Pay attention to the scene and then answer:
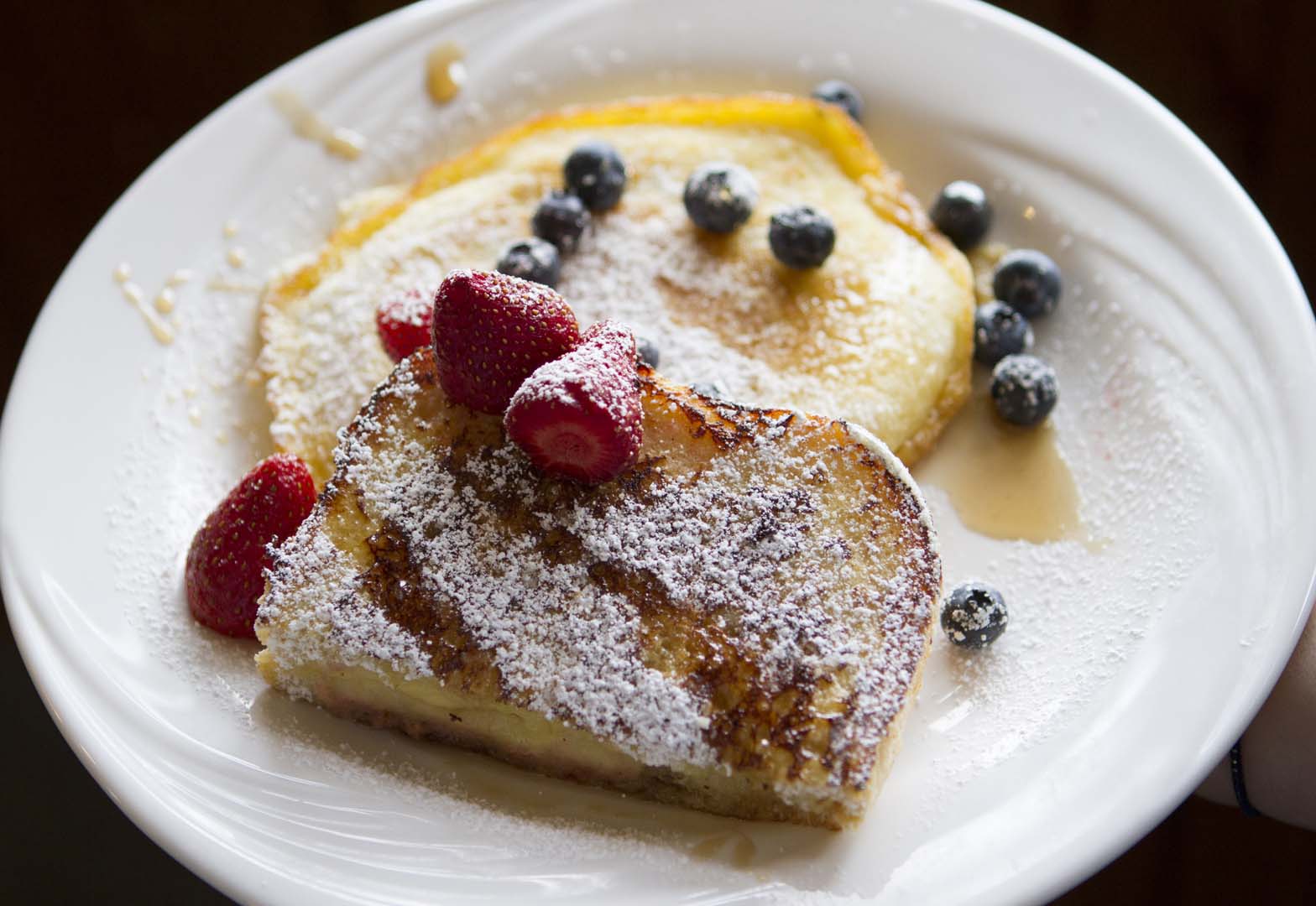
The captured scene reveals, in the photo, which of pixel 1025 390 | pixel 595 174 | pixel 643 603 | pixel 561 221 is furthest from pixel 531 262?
pixel 1025 390

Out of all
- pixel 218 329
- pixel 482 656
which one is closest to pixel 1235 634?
pixel 482 656

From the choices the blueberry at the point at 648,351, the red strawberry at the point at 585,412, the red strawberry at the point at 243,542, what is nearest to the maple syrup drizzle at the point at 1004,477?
the blueberry at the point at 648,351

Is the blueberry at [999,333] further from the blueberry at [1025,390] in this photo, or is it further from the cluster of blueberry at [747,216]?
the cluster of blueberry at [747,216]

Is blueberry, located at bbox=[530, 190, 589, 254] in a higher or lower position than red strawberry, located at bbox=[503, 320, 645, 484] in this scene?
lower

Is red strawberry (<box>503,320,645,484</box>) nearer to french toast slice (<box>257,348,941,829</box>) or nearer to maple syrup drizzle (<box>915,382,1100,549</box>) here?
french toast slice (<box>257,348,941,829</box>)

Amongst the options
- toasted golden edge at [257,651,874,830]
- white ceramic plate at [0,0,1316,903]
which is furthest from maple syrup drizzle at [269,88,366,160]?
toasted golden edge at [257,651,874,830]

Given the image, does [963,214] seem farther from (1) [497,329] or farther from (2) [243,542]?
(2) [243,542]

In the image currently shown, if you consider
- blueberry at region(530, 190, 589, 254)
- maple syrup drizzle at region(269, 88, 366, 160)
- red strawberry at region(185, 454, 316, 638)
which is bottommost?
red strawberry at region(185, 454, 316, 638)
